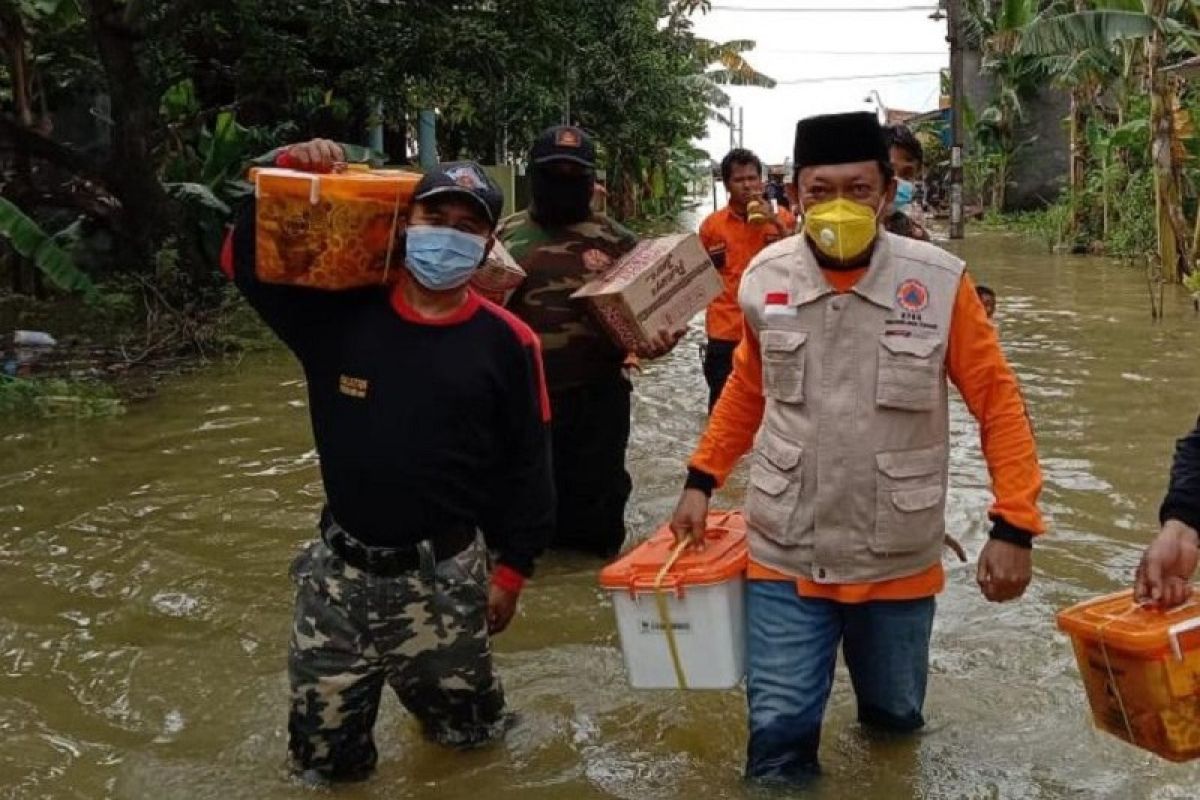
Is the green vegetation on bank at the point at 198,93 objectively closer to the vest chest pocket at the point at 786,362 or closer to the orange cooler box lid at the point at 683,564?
the orange cooler box lid at the point at 683,564

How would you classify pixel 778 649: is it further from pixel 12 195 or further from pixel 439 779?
pixel 12 195

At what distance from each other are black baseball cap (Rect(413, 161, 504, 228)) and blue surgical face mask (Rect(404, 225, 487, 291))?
0.31 ft

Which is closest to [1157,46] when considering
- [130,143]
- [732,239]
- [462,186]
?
[732,239]

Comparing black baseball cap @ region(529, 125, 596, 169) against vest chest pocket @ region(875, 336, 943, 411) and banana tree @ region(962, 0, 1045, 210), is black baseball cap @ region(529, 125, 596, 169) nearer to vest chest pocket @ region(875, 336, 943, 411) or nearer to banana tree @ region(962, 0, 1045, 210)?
vest chest pocket @ region(875, 336, 943, 411)

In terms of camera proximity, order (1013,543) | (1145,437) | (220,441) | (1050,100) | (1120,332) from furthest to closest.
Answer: (1050,100)
(1120,332)
(220,441)
(1145,437)
(1013,543)

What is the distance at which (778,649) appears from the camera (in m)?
3.41

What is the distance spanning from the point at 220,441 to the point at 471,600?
5.64 metres

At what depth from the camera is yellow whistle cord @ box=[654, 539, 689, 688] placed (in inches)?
133

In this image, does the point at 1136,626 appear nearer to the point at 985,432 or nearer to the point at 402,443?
the point at 985,432

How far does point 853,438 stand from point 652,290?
81.3 inches

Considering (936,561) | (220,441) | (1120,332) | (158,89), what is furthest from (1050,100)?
(936,561)

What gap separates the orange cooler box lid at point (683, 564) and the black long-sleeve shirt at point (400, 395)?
0.46 metres

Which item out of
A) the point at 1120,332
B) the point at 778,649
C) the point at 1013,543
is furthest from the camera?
the point at 1120,332

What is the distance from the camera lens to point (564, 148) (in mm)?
5242
